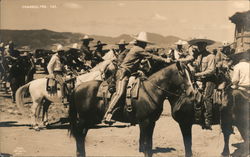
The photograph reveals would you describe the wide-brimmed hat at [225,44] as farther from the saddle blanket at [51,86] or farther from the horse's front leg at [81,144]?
the saddle blanket at [51,86]

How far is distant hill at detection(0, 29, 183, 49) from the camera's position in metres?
11.0

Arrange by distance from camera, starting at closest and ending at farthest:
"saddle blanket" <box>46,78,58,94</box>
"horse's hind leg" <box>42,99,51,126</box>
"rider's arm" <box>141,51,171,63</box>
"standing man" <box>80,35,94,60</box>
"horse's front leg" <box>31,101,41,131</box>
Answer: "rider's arm" <box>141,51,171,63</box>, "standing man" <box>80,35,94,60</box>, "horse's front leg" <box>31,101,41,131</box>, "saddle blanket" <box>46,78,58,94</box>, "horse's hind leg" <box>42,99,51,126</box>

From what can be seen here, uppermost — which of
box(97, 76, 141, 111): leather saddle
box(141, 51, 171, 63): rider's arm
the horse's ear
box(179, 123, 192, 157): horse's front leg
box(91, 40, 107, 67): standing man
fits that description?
box(91, 40, 107, 67): standing man

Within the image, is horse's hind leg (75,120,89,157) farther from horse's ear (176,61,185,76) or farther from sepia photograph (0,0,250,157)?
horse's ear (176,61,185,76)

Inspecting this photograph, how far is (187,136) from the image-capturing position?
30.9ft

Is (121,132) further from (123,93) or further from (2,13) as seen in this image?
(2,13)

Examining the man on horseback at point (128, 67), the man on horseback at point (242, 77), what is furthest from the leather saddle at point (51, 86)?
the man on horseback at point (242, 77)

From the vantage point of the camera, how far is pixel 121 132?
431 inches

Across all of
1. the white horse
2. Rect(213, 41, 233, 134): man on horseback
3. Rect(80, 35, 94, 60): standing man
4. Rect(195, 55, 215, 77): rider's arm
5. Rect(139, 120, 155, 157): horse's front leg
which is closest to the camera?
Rect(139, 120, 155, 157): horse's front leg

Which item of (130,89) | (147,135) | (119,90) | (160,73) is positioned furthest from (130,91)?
(147,135)

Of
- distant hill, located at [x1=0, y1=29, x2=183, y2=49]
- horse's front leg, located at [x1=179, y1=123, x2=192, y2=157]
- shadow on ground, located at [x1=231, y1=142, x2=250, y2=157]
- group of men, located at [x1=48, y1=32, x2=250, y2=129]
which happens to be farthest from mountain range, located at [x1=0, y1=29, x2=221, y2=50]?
shadow on ground, located at [x1=231, y1=142, x2=250, y2=157]

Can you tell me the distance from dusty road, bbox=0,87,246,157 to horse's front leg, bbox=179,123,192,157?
21.2 inches

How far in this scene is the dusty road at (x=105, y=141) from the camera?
10180mm

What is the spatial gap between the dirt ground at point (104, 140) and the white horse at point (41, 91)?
0.89 ft
